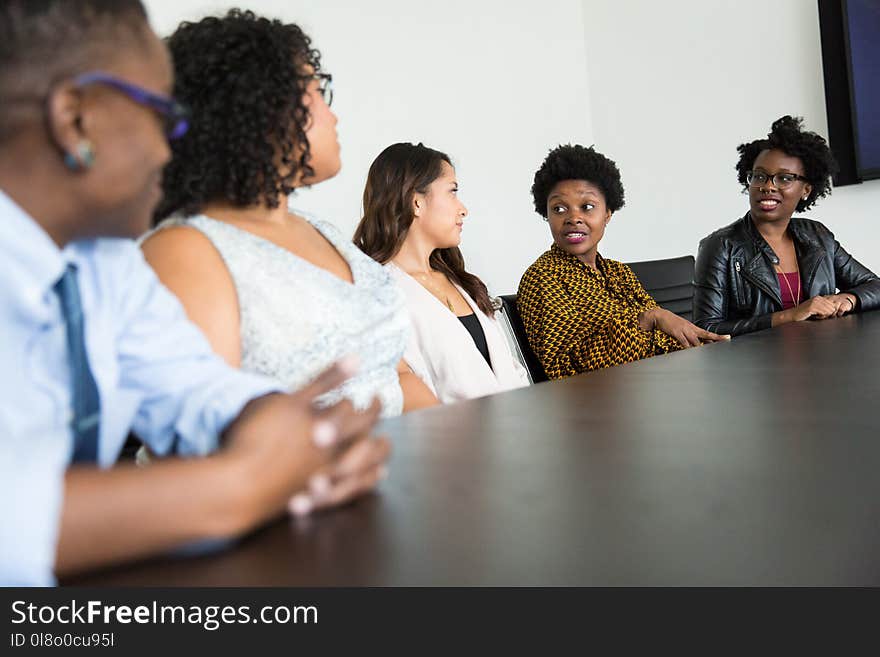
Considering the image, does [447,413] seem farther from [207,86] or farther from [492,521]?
[207,86]

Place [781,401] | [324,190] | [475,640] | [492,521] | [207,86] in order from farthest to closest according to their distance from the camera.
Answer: [324,190], [207,86], [781,401], [492,521], [475,640]

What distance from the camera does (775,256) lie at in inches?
109

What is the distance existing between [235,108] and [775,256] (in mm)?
2091

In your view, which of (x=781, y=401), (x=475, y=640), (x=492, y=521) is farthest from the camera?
(x=781, y=401)

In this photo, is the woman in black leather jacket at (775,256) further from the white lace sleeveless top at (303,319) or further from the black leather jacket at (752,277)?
the white lace sleeveless top at (303,319)

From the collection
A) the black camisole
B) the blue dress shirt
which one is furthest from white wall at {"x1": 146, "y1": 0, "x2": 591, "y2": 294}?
the blue dress shirt

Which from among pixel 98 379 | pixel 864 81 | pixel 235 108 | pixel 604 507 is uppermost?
pixel 864 81

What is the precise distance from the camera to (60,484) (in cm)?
47

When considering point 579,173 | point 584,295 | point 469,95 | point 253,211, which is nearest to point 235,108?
point 253,211

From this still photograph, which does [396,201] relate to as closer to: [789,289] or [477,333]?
[477,333]

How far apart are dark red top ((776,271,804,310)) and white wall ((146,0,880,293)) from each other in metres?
1.51

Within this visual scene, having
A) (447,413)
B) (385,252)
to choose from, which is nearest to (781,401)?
(447,413)

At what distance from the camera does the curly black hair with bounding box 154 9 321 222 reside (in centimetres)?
113

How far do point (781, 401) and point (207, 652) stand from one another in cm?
70
